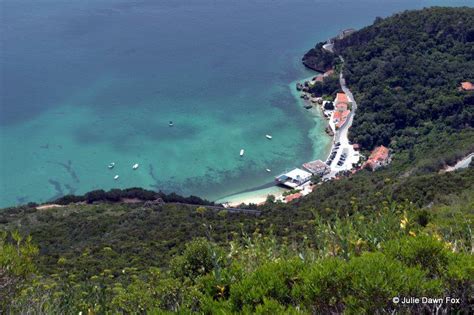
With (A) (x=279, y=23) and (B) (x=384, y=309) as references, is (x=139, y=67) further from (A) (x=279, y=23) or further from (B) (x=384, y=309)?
(B) (x=384, y=309)

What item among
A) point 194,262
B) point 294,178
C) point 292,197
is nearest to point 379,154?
point 294,178

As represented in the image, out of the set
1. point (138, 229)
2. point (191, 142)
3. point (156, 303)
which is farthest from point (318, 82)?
point (156, 303)

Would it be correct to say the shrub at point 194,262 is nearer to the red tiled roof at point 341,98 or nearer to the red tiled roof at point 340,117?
the red tiled roof at point 340,117

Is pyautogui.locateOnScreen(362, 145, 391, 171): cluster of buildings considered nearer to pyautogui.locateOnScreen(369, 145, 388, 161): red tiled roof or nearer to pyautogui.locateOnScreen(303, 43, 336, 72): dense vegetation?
pyautogui.locateOnScreen(369, 145, 388, 161): red tiled roof

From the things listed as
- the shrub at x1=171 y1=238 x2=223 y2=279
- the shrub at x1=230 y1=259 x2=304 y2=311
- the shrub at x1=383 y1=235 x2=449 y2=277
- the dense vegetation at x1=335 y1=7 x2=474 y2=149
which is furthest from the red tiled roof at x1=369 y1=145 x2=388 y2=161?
the shrub at x1=230 y1=259 x2=304 y2=311

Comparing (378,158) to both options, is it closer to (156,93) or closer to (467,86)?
(467,86)

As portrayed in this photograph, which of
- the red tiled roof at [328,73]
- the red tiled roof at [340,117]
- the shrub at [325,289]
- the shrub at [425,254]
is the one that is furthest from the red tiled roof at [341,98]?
the shrub at [325,289]
